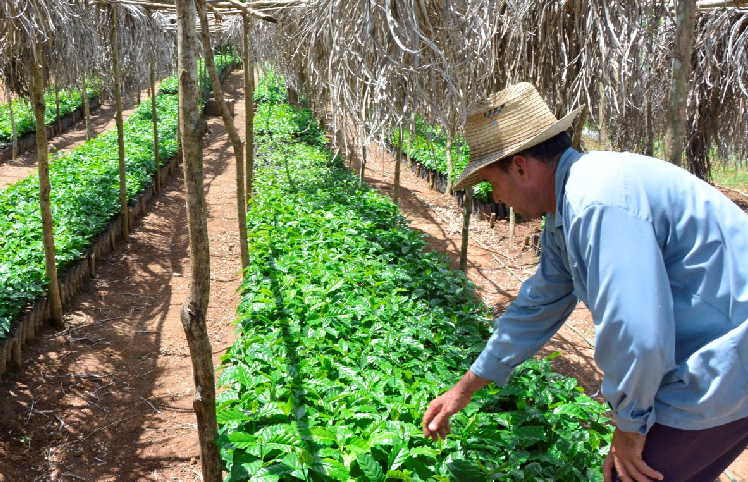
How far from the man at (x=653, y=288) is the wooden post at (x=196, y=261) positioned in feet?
4.31

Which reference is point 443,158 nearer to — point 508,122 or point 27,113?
point 27,113

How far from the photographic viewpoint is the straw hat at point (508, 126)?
6.01 ft

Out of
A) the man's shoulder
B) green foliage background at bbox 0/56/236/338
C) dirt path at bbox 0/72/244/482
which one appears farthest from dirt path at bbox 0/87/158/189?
the man's shoulder

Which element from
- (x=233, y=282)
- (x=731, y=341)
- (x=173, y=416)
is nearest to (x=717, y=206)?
(x=731, y=341)

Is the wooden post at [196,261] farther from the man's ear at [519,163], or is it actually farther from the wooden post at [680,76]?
the wooden post at [680,76]

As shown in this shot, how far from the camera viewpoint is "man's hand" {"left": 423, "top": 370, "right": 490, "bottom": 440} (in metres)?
2.16

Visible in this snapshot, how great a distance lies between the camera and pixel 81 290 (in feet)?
23.1

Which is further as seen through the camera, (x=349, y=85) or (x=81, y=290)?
(x=81, y=290)

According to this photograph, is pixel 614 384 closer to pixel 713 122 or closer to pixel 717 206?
pixel 717 206

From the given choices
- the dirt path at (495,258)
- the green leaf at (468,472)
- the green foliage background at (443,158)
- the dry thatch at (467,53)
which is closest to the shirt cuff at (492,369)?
the green leaf at (468,472)

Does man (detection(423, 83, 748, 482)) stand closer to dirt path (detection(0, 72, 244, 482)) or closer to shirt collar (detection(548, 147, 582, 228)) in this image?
shirt collar (detection(548, 147, 582, 228))

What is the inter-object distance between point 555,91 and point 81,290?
5.85m

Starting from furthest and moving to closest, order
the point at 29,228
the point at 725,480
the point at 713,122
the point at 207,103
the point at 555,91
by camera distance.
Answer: the point at 207,103 < the point at 713,122 < the point at 29,228 < the point at 555,91 < the point at 725,480

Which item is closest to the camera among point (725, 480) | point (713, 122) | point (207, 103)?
point (725, 480)
